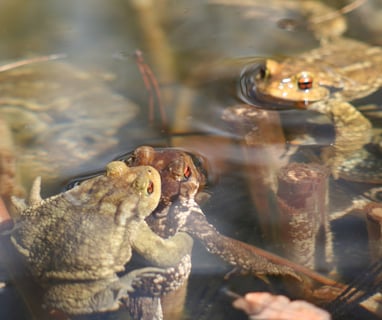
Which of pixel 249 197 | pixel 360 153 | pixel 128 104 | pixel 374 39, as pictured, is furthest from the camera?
pixel 374 39

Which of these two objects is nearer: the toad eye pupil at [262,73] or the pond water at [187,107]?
the pond water at [187,107]

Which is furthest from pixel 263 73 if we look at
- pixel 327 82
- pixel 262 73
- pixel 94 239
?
pixel 94 239

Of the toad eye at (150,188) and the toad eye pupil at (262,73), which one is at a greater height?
the toad eye at (150,188)

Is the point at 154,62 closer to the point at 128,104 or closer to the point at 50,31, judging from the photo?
the point at 128,104

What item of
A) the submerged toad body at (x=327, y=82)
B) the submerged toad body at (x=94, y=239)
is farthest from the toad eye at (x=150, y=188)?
the submerged toad body at (x=327, y=82)

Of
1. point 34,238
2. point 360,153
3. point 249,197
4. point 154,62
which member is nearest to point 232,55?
point 154,62

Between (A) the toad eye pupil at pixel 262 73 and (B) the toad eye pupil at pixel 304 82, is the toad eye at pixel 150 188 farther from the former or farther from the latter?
(B) the toad eye pupil at pixel 304 82

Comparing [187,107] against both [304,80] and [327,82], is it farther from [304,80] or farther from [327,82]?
[327,82]

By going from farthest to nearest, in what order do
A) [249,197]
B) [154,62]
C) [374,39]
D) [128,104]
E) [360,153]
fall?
1. [374,39]
2. [154,62]
3. [128,104]
4. [360,153]
5. [249,197]
